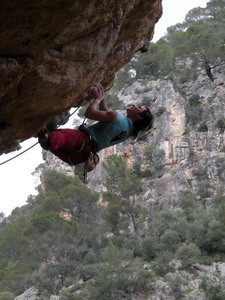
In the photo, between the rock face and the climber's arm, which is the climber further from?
the rock face

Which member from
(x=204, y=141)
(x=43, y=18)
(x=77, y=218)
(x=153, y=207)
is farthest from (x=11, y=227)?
(x=43, y=18)

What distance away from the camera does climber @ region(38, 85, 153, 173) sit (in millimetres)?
3760

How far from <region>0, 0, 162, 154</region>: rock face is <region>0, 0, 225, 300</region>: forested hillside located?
37.9ft

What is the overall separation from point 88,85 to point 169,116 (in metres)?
29.0

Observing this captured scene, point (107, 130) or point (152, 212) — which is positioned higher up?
point (107, 130)

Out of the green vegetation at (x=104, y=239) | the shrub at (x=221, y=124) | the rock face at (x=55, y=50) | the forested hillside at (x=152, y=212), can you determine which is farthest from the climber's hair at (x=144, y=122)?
the shrub at (x=221, y=124)

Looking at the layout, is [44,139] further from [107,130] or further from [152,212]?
[152,212]

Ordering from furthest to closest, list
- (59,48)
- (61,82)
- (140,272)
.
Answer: (140,272), (61,82), (59,48)

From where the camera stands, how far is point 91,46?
376 cm

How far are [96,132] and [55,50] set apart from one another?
33.1 inches

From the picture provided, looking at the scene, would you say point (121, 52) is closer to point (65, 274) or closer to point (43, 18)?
point (43, 18)

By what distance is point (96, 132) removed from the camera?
402 centimetres

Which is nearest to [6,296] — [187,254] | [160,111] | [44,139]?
[187,254]

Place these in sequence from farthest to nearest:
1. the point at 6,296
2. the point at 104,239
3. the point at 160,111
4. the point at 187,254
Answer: the point at 160,111
the point at 104,239
the point at 6,296
the point at 187,254
